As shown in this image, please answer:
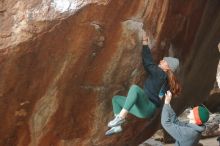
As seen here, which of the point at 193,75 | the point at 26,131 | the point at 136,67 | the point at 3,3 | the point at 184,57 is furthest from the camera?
the point at 193,75

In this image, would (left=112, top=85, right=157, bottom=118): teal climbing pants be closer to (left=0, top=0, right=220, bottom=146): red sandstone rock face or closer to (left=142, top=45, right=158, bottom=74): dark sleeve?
(left=142, top=45, right=158, bottom=74): dark sleeve

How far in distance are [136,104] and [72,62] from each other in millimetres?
1328

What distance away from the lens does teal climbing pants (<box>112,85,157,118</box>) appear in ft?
24.4

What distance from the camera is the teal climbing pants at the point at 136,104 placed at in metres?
7.44

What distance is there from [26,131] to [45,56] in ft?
4.48

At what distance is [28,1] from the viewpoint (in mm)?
7562

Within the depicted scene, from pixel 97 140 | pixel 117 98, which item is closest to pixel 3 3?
pixel 117 98

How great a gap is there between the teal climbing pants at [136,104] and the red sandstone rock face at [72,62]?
2.36ft

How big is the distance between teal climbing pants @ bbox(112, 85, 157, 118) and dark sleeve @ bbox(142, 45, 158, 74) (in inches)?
16.1

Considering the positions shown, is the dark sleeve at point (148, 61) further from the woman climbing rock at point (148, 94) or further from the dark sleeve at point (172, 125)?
the dark sleeve at point (172, 125)

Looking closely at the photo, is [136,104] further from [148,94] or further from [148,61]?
[148,61]

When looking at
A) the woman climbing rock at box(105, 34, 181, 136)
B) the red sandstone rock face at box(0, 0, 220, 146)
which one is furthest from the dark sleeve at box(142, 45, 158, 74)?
the red sandstone rock face at box(0, 0, 220, 146)

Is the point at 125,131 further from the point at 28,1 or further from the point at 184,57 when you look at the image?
the point at 28,1

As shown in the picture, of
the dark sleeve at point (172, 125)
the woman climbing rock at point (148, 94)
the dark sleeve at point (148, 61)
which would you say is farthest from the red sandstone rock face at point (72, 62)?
the dark sleeve at point (172, 125)
